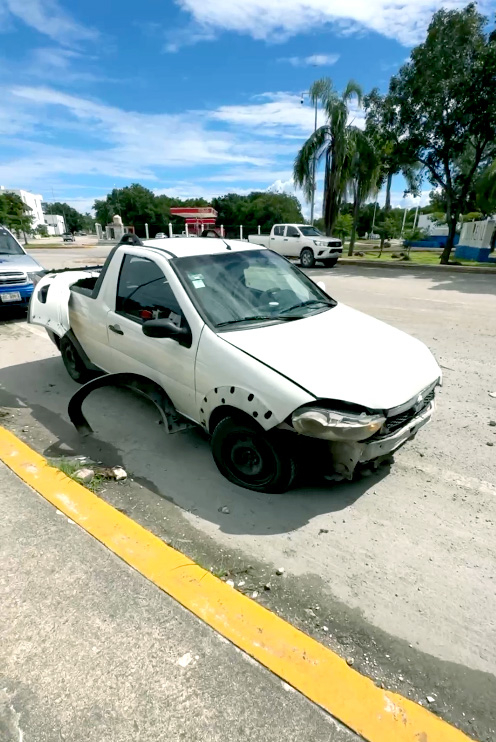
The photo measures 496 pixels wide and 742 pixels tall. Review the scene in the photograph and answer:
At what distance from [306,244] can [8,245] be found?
42.8 ft

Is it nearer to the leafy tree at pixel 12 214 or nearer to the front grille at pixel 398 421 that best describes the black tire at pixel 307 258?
the front grille at pixel 398 421

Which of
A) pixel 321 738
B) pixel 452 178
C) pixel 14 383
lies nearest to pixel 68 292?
pixel 14 383

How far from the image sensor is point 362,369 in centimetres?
270

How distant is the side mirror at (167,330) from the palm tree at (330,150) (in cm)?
2014

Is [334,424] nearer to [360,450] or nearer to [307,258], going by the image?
[360,450]

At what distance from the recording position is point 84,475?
3.14m

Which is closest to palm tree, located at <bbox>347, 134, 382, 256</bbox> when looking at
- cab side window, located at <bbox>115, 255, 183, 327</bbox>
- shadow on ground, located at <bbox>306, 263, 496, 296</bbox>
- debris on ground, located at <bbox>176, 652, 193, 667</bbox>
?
shadow on ground, located at <bbox>306, 263, 496, 296</bbox>

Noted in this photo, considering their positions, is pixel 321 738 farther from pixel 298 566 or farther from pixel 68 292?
pixel 68 292

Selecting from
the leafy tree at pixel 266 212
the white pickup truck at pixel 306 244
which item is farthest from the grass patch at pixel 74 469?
the leafy tree at pixel 266 212

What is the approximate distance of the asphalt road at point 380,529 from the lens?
6.31ft

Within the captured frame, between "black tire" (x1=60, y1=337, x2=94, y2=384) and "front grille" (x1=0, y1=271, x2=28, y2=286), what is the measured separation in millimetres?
3457

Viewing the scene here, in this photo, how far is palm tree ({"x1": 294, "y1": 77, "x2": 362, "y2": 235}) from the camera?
19.7 m

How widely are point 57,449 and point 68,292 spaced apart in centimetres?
194

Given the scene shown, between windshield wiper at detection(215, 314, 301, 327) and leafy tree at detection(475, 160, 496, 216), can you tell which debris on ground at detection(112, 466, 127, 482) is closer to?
windshield wiper at detection(215, 314, 301, 327)
